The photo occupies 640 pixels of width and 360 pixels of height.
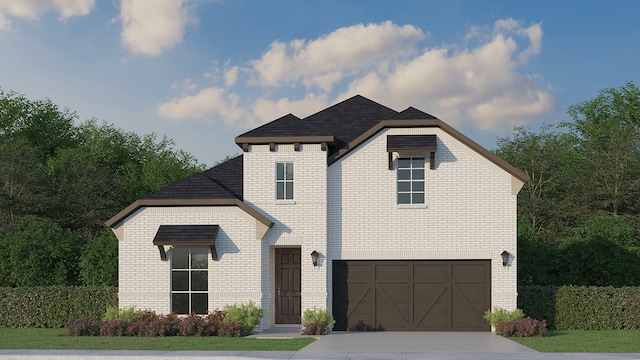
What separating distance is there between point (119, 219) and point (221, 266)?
3224mm

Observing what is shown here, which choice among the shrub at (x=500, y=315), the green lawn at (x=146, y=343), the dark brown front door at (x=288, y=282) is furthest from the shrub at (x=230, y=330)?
the shrub at (x=500, y=315)

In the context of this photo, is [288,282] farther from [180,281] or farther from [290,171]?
[290,171]

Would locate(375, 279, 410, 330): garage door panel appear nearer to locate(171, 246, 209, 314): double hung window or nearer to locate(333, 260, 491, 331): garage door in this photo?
locate(333, 260, 491, 331): garage door

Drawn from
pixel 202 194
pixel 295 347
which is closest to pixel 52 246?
pixel 202 194

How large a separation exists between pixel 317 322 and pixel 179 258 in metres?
4.32

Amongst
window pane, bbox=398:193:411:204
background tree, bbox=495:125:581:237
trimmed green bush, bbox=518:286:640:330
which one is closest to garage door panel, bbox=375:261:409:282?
window pane, bbox=398:193:411:204

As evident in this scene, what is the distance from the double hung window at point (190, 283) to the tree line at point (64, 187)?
155 inches

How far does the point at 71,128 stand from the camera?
2414 inches

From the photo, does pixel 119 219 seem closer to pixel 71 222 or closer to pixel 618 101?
pixel 71 222

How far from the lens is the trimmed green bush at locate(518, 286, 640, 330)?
21.9 m

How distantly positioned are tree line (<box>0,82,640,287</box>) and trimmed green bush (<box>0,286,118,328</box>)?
1.44 metres

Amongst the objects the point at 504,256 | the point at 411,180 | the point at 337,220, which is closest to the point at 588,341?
the point at 504,256

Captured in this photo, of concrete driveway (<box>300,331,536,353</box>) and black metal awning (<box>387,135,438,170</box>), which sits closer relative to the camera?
concrete driveway (<box>300,331,536,353</box>)

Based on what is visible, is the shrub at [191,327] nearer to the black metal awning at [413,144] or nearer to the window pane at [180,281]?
the window pane at [180,281]
